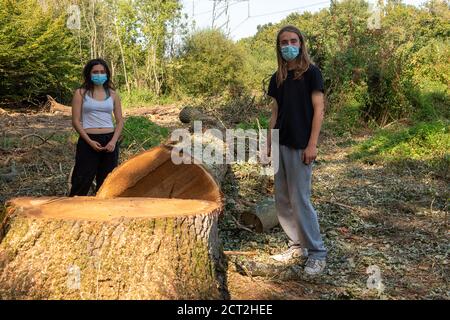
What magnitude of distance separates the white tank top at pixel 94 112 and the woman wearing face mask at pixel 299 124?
1340 mm

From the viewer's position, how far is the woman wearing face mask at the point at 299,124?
2.98 meters

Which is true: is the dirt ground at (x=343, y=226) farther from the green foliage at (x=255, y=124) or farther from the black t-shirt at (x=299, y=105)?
the green foliage at (x=255, y=124)

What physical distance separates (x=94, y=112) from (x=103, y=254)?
64.7 inches

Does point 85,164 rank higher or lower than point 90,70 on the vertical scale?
lower

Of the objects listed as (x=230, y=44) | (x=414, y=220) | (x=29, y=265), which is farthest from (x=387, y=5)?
(x=29, y=265)

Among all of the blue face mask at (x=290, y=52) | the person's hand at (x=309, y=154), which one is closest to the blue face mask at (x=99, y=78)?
the blue face mask at (x=290, y=52)

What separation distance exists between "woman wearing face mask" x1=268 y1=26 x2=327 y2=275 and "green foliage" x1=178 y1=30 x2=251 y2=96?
47.8 ft

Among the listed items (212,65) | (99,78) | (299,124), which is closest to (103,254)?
(299,124)

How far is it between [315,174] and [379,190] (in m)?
1.04

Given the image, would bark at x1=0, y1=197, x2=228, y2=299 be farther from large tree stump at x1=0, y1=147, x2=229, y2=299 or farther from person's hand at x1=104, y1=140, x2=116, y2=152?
person's hand at x1=104, y1=140, x2=116, y2=152

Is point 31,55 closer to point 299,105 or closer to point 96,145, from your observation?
point 96,145

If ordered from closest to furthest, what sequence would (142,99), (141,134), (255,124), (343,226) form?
1. (343,226)
2. (141,134)
3. (255,124)
4. (142,99)

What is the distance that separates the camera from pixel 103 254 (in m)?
2.34

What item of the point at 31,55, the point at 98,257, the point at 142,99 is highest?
the point at 31,55
